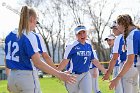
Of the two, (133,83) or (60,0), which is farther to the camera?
(60,0)

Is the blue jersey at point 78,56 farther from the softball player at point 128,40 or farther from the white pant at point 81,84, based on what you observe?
the softball player at point 128,40

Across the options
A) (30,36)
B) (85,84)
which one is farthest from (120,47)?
(30,36)

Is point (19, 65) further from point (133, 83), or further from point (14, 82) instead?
point (133, 83)

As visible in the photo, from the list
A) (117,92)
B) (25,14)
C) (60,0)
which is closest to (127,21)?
(25,14)

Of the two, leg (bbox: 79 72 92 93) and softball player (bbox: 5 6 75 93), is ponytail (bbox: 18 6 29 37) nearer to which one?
softball player (bbox: 5 6 75 93)

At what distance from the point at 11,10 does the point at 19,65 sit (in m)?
57.3

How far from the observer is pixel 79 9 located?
209 ft

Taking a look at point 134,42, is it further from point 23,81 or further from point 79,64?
point 79,64

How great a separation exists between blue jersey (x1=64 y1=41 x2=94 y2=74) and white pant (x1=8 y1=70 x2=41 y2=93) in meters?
3.43

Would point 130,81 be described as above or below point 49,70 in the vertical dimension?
below

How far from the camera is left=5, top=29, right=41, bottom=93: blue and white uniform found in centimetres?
592

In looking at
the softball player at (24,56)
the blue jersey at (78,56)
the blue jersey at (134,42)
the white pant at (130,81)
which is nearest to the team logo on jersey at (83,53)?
the blue jersey at (78,56)

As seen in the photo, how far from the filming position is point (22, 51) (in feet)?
19.5

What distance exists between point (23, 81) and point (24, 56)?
373 mm
